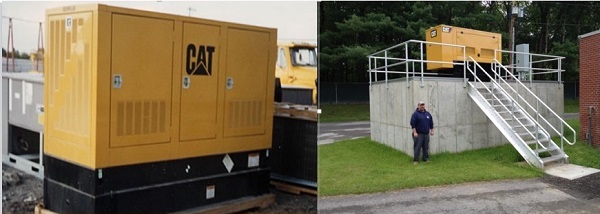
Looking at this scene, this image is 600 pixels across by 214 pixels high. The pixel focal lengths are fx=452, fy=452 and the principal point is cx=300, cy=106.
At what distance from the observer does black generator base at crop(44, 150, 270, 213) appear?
64.4 inches

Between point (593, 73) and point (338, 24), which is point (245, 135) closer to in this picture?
point (338, 24)

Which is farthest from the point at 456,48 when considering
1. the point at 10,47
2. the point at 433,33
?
the point at 10,47

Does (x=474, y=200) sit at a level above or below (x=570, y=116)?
below

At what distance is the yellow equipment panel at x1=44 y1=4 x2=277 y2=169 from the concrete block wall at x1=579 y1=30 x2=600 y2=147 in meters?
1.62

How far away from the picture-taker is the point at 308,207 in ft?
5.94

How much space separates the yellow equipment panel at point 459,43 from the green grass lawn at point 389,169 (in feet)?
1.45

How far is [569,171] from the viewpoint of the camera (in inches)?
88.3

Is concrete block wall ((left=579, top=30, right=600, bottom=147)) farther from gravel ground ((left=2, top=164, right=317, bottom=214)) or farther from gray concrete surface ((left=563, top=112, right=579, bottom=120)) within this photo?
gravel ground ((left=2, top=164, right=317, bottom=214))

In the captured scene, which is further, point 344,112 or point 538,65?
point 538,65

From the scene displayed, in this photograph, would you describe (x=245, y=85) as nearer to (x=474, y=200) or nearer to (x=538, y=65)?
(x=474, y=200)

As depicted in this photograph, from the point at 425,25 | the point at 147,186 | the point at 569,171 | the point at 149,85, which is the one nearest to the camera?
the point at 149,85

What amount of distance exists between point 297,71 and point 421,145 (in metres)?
0.67

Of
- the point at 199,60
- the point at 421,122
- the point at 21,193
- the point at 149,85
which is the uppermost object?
the point at 199,60

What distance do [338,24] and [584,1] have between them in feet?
4.52
